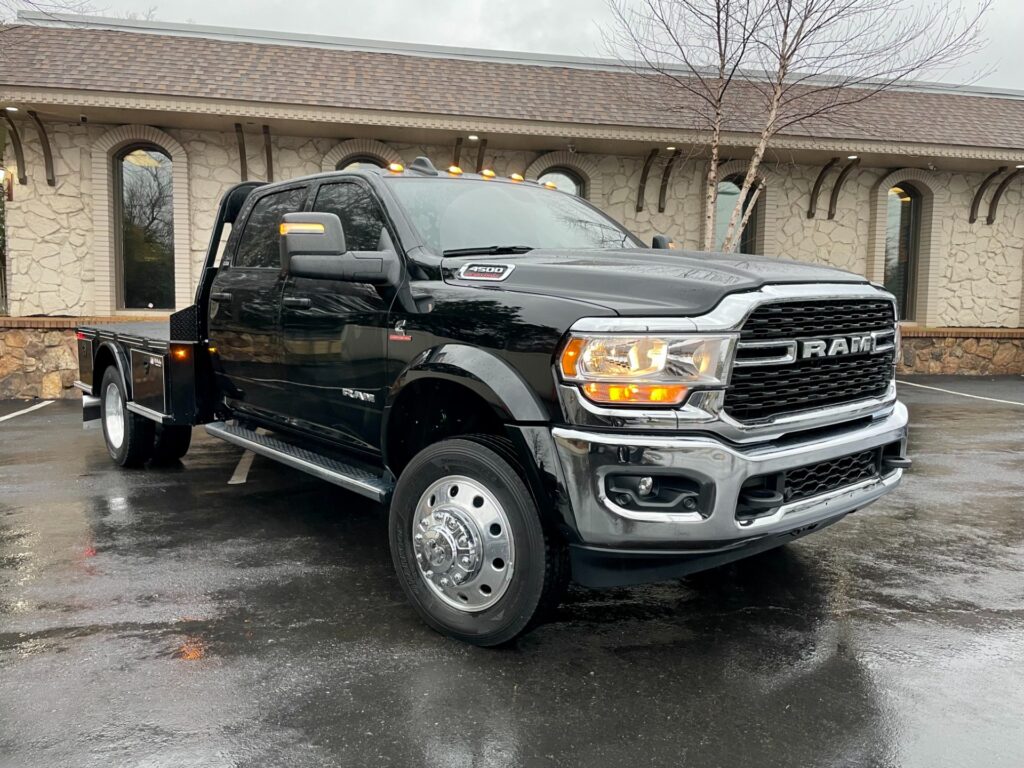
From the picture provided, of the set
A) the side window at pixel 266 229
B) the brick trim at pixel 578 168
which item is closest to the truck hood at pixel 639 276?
the side window at pixel 266 229

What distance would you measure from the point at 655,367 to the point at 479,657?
1.37 metres

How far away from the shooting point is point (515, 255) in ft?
12.8

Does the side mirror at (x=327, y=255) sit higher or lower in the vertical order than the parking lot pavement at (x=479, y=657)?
higher

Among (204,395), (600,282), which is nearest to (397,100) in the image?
(204,395)

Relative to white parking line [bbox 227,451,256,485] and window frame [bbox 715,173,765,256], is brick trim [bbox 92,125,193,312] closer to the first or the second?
white parking line [bbox 227,451,256,485]

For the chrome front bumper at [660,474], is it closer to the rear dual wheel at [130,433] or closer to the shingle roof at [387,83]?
the rear dual wheel at [130,433]

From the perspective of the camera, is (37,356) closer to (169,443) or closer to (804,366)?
(169,443)

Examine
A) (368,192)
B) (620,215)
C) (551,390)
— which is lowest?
(551,390)

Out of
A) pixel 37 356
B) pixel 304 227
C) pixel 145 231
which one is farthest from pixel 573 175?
pixel 304 227

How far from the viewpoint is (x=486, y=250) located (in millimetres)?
3973

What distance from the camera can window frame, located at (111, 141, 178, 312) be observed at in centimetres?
1266

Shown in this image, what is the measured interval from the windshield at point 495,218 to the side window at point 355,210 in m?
0.16

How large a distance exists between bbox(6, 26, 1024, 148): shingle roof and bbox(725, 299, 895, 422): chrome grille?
9388 millimetres

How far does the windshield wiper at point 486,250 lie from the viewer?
3.89 metres
